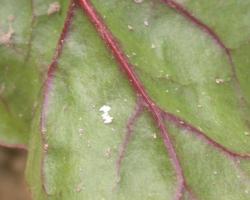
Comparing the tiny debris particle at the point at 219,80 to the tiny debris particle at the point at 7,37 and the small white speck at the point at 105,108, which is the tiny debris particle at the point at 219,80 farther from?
the tiny debris particle at the point at 7,37

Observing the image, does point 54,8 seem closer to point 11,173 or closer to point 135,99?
point 135,99

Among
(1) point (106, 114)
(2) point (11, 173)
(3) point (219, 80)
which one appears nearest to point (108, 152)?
(1) point (106, 114)

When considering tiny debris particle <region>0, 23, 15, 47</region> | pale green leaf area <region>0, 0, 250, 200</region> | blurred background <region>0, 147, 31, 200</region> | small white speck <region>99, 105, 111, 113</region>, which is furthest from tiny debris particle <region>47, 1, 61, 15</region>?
blurred background <region>0, 147, 31, 200</region>

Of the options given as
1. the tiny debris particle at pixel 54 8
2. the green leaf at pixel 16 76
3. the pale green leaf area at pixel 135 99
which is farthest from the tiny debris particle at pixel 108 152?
the tiny debris particle at pixel 54 8

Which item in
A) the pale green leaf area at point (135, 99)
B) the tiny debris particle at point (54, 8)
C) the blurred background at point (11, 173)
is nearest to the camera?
the pale green leaf area at point (135, 99)

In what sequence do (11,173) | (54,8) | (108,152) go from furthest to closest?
(11,173)
(54,8)
(108,152)

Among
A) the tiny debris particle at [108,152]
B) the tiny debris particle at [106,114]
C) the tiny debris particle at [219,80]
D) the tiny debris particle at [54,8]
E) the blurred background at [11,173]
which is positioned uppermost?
the tiny debris particle at [54,8]

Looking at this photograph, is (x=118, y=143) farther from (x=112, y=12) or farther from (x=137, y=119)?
(x=112, y=12)

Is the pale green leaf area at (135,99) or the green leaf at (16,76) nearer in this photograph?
the pale green leaf area at (135,99)
